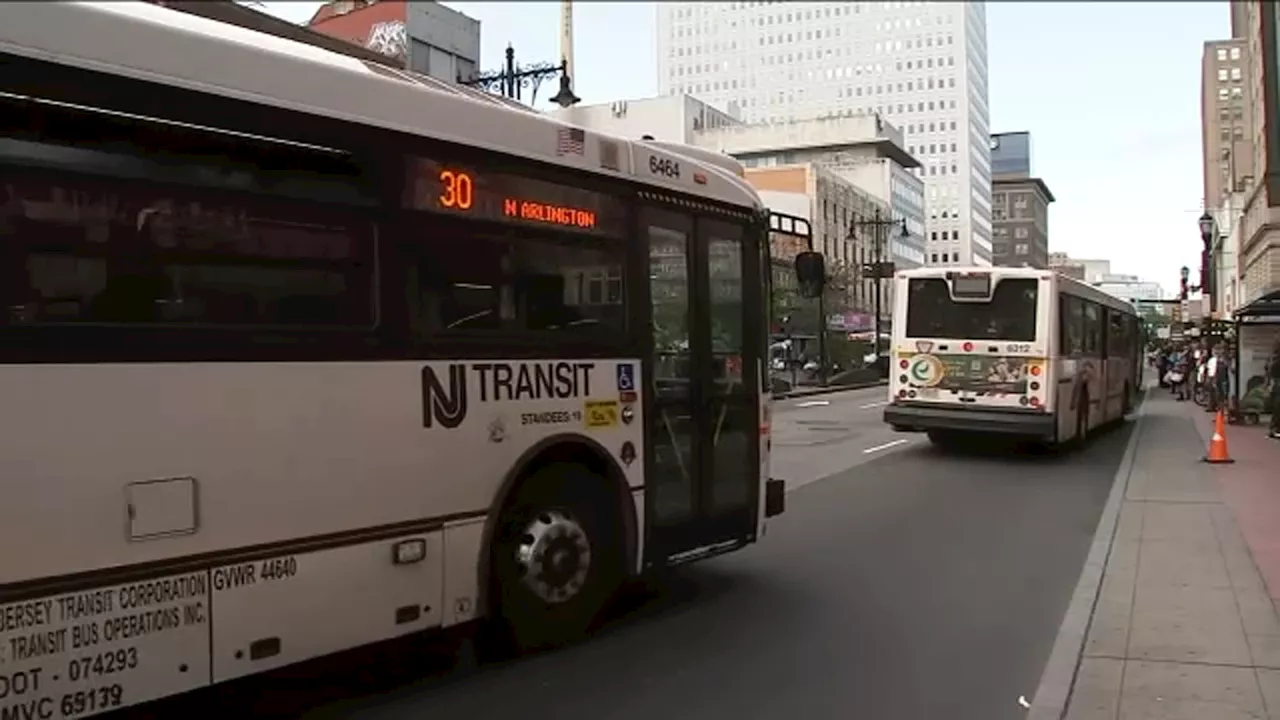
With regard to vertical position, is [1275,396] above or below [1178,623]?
above

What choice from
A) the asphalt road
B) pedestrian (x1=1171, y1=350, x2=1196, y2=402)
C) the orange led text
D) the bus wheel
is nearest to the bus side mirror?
the asphalt road

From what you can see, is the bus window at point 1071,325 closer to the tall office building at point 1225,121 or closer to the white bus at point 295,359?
the white bus at point 295,359

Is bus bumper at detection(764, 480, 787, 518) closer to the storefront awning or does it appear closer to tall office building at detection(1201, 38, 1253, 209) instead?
the storefront awning

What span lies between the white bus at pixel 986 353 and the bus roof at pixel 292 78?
10898 millimetres

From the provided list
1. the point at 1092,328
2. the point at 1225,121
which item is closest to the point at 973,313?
the point at 1092,328

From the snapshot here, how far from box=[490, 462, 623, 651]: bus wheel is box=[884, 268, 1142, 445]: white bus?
11.4 meters

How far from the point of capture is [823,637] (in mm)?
7039

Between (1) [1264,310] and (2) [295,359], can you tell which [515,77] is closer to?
(1) [1264,310]

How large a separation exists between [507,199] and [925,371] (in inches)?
496

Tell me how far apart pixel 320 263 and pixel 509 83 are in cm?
2352

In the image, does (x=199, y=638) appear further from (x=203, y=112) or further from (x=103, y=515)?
(x=203, y=112)

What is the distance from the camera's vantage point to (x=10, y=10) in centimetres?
411

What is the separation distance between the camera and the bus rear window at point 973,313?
1705 centimetres

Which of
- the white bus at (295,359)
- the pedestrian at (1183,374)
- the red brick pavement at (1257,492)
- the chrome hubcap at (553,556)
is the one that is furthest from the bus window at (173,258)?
the pedestrian at (1183,374)
